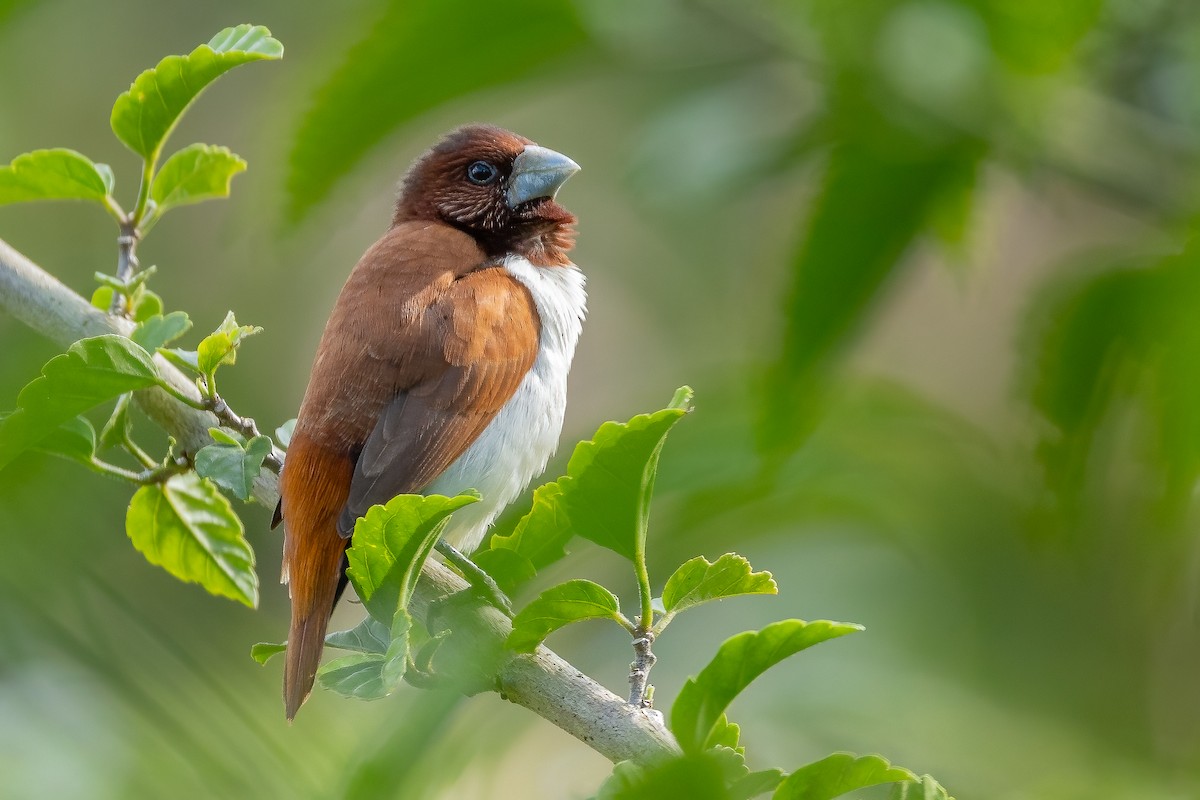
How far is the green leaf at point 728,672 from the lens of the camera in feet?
3.59

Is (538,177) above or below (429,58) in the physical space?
above

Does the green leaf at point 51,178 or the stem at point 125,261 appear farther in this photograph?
the stem at point 125,261

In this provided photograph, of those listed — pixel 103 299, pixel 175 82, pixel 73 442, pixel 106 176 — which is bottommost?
pixel 73 442

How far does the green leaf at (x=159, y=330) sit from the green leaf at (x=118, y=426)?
0.11 m

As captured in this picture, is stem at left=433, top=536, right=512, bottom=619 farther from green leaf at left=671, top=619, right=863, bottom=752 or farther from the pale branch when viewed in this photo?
green leaf at left=671, top=619, right=863, bottom=752


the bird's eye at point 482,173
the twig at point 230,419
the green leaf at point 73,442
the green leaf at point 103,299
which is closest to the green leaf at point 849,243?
the twig at point 230,419

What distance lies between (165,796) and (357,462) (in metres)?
0.92

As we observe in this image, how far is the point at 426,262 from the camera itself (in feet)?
8.15

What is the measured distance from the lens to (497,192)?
2982 mm

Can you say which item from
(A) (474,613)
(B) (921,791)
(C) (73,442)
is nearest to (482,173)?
(C) (73,442)

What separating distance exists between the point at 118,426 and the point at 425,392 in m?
0.66

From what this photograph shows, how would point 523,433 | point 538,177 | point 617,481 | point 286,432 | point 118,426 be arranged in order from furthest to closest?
point 538,177 < point 523,433 < point 286,432 < point 118,426 < point 617,481

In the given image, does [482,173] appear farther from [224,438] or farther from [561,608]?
[561,608]

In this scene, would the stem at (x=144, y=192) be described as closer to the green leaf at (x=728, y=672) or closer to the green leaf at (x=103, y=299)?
the green leaf at (x=103, y=299)
